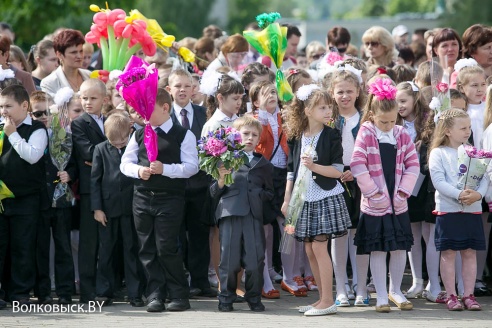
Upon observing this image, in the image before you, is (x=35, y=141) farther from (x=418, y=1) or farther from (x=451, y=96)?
(x=418, y=1)

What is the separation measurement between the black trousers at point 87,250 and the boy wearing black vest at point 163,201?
0.64 m

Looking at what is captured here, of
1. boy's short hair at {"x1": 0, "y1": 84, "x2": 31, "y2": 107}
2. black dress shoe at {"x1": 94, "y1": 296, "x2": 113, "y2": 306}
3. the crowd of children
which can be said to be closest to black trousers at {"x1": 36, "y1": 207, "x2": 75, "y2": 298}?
the crowd of children

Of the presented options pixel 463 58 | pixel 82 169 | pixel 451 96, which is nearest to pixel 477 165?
pixel 451 96

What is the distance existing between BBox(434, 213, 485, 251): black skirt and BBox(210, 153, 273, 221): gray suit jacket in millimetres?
1662

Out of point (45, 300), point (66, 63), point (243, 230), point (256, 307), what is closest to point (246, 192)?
point (243, 230)

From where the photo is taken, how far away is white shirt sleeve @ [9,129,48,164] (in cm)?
930

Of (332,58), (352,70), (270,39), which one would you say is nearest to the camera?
(352,70)

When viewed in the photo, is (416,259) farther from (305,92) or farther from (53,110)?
(53,110)

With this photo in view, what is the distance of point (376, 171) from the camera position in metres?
9.20

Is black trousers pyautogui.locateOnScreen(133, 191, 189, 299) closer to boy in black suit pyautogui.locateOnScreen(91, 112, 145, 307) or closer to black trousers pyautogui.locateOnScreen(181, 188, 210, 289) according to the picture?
boy in black suit pyautogui.locateOnScreen(91, 112, 145, 307)

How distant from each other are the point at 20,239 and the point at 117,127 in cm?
142

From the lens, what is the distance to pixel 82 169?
9859 millimetres

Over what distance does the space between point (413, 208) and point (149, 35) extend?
12.0 feet

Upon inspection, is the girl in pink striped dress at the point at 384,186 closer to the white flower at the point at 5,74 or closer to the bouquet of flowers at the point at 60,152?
the bouquet of flowers at the point at 60,152
